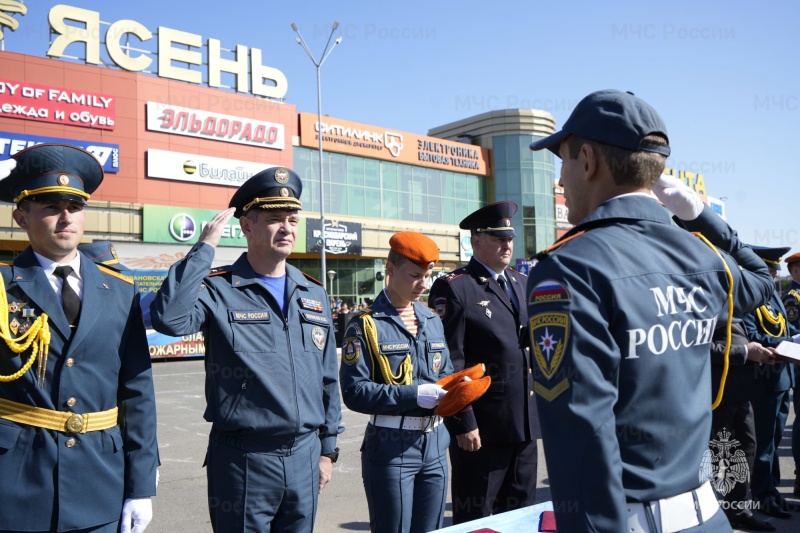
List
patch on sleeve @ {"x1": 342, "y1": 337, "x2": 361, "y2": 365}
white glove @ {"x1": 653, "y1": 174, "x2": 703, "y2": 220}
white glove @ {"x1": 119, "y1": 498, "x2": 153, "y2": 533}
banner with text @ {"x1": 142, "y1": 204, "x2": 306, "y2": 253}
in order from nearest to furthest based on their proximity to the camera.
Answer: white glove @ {"x1": 653, "y1": 174, "x2": 703, "y2": 220} < white glove @ {"x1": 119, "y1": 498, "x2": 153, "y2": 533} < patch on sleeve @ {"x1": 342, "y1": 337, "x2": 361, "y2": 365} < banner with text @ {"x1": 142, "y1": 204, "x2": 306, "y2": 253}

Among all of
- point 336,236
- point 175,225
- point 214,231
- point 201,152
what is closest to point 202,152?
point 201,152

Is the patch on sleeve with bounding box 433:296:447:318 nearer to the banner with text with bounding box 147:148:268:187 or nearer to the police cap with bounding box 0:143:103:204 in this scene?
the police cap with bounding box 0:143:103:204

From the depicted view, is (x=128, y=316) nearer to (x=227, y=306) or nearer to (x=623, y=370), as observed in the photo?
(x=227, y=306)

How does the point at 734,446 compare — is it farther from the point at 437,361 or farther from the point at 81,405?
the point at 81,405

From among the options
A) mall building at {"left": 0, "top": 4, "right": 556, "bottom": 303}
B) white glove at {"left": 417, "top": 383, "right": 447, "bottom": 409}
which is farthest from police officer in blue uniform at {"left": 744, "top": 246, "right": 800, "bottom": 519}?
mall building at {"left": 0, "top": 4, "right": 556, "bottom": 303}

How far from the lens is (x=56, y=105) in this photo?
82.3 feet

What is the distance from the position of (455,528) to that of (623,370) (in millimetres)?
1687

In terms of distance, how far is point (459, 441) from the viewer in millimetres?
4160

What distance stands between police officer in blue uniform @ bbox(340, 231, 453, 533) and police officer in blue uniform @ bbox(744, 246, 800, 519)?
3.25 metres

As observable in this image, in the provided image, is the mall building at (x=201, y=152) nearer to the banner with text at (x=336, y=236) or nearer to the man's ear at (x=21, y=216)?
the banner with text at (x=336, y=236)

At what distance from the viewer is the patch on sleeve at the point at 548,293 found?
1664 mm

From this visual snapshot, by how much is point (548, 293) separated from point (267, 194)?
225 cm

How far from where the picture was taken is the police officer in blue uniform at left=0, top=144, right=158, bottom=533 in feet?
8.63

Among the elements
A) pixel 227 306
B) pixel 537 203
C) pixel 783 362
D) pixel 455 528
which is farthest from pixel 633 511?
pixel 537 203
